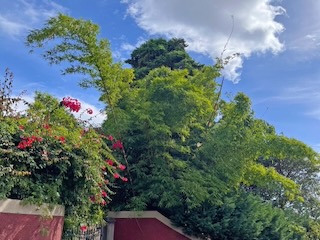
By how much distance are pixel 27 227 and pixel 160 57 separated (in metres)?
10.9

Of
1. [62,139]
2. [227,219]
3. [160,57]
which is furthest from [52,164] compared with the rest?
[160,57]

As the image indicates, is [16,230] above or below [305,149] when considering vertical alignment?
below

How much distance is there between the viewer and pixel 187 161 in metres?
7.73

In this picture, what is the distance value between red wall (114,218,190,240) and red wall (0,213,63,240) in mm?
3171

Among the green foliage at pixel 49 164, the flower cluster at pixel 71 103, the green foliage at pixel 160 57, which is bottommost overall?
the green foliage at pixel 49 164

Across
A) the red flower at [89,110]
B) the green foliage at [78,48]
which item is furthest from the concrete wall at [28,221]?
the green foliage at [78,48]

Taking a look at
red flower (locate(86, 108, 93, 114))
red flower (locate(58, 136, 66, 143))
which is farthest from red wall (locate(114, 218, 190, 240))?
red flower (locate(58, 136, 66, 143))

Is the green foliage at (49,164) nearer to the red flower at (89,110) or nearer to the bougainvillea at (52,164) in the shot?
the bougainvillea at (52,164)

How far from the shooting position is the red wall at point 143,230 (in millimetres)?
7617

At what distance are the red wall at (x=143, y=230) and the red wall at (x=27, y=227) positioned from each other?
10.4 ft

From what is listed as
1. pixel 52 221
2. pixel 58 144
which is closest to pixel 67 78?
pixel 58 144

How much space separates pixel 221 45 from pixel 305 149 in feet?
10.1

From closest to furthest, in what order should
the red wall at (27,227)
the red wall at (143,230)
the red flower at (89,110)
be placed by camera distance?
1. the red wall at (27,227)
2. the red flower at (89,110)
3. the red wall at (143,230)

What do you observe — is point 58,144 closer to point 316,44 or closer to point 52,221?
point 52,221
